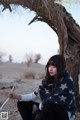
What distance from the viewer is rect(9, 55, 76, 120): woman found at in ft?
21.0

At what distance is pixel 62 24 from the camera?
10.2 meters

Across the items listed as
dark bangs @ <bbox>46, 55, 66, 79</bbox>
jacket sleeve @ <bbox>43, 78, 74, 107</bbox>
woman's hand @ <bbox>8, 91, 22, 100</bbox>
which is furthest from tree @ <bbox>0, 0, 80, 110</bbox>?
jacket sleeve @ <bbox>43, 78, 74, 107</bbox>

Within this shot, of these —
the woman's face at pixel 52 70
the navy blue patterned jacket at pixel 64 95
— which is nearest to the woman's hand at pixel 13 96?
the navy blue patterned jacket at pixel 64 95

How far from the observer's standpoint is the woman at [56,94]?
6.41 metres

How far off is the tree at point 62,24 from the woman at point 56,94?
3437 millimetres

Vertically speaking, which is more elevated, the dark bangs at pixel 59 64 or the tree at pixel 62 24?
the tree at pixel 62 24

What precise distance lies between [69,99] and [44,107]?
17.6 inches

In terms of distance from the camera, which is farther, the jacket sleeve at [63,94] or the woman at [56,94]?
the jacket sleeve at [63,94]

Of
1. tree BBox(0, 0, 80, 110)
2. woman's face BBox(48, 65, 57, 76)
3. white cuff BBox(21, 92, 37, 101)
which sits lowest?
white cuff BBox(21, 92, 37, 101)

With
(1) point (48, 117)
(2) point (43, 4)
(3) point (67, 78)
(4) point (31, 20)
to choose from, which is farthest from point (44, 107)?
(4) point (31, 20)

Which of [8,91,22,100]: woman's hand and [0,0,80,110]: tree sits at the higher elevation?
[0,0,80,110]: tree

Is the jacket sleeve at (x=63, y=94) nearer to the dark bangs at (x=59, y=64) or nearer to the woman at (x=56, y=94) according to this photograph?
the woman at (x=56, y=94)

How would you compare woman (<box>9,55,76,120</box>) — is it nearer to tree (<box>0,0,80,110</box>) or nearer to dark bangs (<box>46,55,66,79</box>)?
dark bangs (<box>46,55,66,79</box>)

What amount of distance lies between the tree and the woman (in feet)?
11.3
